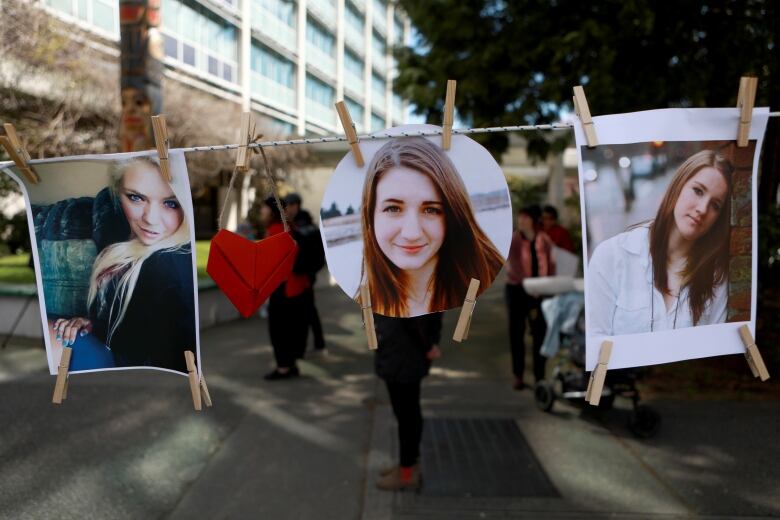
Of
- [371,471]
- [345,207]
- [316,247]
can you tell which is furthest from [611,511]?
[316,247]

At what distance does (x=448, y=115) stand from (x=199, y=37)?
8.15 meters

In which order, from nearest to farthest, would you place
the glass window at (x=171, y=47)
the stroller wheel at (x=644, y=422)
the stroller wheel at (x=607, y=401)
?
the stroller wheel at (x=644, y=422) < the stroller wheel at (x=607, y=401) < the glass window at (x=171, y=47)

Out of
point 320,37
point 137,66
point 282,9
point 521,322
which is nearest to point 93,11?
point 320,37

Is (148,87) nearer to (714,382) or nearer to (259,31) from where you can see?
(259,31)

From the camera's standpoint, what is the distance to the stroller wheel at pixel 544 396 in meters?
5.33

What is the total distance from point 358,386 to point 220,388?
1.31m

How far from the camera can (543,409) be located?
5391mm

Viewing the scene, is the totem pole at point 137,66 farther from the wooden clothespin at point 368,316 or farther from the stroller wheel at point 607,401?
the stroller wheel at point 607,401

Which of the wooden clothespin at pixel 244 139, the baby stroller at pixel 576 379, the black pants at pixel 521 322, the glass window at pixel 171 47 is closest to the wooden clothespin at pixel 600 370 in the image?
the wooden clothespin at pixel 244 139

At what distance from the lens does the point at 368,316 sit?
8.26 feet

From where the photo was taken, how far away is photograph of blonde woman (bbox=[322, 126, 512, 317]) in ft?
8.32

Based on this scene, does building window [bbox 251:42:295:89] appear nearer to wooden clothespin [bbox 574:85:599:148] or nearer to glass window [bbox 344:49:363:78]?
glass window [bbox 344:49:363:78]

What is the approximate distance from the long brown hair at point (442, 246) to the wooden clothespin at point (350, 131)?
0.19ft

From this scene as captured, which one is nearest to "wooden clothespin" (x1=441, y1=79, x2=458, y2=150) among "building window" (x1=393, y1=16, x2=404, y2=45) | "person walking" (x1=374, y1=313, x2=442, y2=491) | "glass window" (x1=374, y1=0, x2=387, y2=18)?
"person walking" (x1=374, y1=313, x2=442, y2=491)
